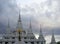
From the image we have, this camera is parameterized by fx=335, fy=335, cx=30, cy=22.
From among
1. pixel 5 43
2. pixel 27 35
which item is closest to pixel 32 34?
pixel 27 35

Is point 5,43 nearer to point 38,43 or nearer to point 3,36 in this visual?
point 3,36

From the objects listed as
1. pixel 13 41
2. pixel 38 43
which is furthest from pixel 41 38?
pixel 13 41

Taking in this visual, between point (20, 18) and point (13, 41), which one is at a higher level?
point (20, 18)

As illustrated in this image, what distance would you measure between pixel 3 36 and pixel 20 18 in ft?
22.4

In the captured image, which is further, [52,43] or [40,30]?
[40,30]

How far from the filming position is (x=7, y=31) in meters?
94.1

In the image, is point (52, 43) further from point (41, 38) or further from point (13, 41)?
point (13, 41)

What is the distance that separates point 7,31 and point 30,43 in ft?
24.9

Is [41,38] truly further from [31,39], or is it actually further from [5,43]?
[5,43]

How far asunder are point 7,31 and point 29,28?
6.29 metres

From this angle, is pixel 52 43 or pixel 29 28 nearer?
pixel 52 43

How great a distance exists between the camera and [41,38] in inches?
3610

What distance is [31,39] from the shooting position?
91500mm

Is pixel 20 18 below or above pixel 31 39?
above
